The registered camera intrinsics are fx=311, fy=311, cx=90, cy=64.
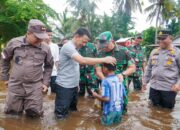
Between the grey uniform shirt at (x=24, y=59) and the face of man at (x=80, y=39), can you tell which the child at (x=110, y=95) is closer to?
the face of man at (x=80, y=39)

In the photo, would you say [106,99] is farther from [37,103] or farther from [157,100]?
[157,100]

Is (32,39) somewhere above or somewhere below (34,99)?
above

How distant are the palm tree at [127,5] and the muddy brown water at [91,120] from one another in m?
33.3

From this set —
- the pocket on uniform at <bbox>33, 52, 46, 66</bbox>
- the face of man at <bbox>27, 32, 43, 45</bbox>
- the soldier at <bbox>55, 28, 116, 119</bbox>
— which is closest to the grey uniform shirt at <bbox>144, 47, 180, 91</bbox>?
the soldier at <bbox>55, 28, 116, 119</bbox>

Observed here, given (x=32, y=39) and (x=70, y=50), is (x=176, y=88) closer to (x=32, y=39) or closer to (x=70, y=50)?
(x=70, y=50)

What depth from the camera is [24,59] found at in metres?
4.95

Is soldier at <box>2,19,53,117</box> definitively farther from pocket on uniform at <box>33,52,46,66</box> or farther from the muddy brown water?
the muddy brown water

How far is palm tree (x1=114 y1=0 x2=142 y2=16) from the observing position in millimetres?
39156

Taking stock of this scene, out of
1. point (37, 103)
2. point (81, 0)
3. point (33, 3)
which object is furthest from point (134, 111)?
point (81, 0)

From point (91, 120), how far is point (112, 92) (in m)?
0.94

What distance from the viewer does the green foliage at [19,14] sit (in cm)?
1688

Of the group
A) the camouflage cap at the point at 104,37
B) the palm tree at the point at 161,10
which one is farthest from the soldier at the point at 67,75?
the palm tree at the point at 161,10

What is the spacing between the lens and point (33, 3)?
17562mm

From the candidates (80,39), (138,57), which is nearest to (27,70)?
(80,39)
